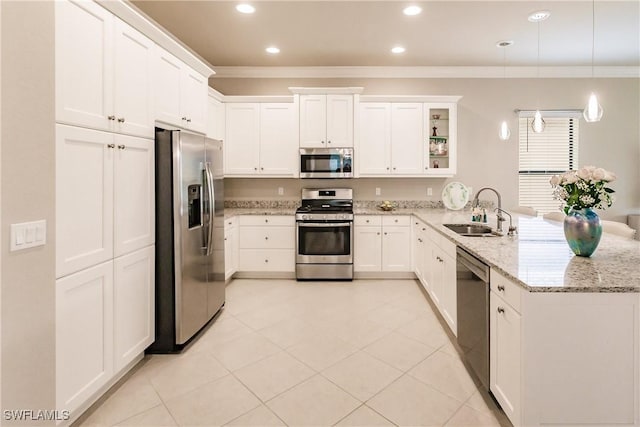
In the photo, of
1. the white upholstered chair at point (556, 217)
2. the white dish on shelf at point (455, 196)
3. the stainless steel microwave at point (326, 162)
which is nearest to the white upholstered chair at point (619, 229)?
the white upholstered chair at point (556, 217)

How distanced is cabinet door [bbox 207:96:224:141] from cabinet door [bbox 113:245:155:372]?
2.14 meters

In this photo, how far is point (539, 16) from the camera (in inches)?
128

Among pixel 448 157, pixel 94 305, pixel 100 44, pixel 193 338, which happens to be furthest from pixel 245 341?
pixel 448 157

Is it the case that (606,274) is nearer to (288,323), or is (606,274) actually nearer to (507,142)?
(288,323)

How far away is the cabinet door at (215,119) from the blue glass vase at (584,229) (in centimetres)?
363

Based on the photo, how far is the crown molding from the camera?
4.79m

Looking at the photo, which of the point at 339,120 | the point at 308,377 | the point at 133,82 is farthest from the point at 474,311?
the point at 339,120

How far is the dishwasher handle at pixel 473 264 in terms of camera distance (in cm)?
194

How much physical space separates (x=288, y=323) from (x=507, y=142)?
13.2 ft

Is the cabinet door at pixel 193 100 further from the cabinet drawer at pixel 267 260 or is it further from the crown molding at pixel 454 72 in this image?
the crown molding at pixel 454 72

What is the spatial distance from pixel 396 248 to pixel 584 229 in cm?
260

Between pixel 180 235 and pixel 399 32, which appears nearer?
pixel 180 235

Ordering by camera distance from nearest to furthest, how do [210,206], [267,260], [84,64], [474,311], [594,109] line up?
[84,64], [474,311], [594,109], [210,206], [267,260]

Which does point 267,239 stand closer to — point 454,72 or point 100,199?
point 100,199
